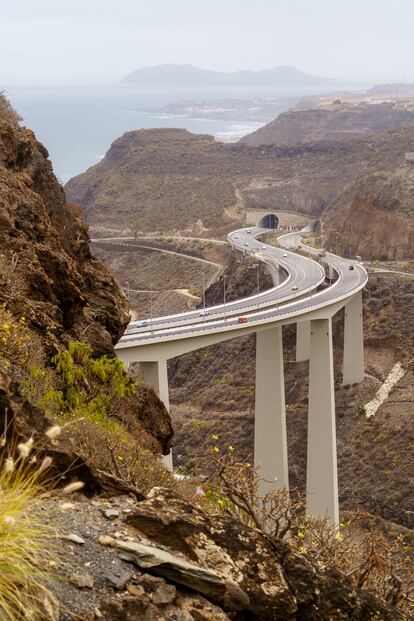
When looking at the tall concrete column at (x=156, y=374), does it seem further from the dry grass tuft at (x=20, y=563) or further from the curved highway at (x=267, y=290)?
the dry grass tuft at (x=20, y=563)

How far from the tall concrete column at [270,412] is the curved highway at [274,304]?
184 centimetres

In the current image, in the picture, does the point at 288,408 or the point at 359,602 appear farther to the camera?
the point at 288,408

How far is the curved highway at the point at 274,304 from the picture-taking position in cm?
4841

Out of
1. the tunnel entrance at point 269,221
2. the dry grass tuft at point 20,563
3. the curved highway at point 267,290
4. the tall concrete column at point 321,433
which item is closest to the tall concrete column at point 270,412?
the tall concrete column at point 321,433

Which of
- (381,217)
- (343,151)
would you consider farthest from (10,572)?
(343,151)

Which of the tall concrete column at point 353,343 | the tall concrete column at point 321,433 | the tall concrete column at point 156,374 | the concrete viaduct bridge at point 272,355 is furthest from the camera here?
the tall concrete column at point 353,343

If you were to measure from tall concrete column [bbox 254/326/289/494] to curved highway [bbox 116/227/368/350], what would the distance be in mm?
1844

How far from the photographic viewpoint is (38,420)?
37.1 feet

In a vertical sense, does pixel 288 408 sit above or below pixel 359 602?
below

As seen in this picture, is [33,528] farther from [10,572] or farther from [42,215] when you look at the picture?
[42,215]

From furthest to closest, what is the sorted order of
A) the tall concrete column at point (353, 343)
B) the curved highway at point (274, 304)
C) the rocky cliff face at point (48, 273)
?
the tall concrete column at point (353, 343) < the curved highway at point (274, 304) < the rocky cliff face at point (48, 273)

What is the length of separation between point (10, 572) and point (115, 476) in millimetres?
3901

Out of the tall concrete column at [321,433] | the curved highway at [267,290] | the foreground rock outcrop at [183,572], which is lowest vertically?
the tall concrete column at [321,433]

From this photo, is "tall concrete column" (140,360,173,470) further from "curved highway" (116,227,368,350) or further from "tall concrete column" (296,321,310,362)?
"tall concrete column" (296,321,310,362)
